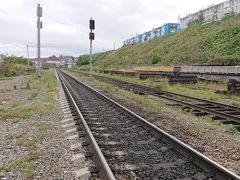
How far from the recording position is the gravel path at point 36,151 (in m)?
5.35

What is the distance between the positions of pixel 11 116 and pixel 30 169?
20.0ft

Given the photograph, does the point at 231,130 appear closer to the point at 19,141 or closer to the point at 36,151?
the point at 36,151

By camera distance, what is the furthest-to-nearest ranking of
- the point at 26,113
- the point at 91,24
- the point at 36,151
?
1. the point at 91,24
2. the point at 26,113
3. the point at 36,151

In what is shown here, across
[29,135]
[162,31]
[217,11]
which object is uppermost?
[217,11]

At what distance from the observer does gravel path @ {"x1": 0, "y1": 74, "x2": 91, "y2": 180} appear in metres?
5.35

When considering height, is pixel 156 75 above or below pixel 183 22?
below

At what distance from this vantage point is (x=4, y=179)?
16.5ft

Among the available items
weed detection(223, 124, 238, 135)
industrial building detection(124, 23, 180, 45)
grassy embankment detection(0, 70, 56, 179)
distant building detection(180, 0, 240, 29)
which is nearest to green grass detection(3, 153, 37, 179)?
grassy embankment detection(0, 70, 56, 179)

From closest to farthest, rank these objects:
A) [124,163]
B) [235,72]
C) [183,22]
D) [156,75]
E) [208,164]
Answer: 1. [208,164]
2. [124,163]
3. [235,72]
4. [156,75]
5. [183,22]

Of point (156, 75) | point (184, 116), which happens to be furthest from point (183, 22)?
point (184, 116)

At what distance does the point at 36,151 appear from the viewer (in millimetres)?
6652

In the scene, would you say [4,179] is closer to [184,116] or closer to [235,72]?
[184,116]

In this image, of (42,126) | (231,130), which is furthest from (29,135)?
A: (231,130)

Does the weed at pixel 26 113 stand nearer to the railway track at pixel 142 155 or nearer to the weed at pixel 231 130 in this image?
the railway track at pixel 142 155
